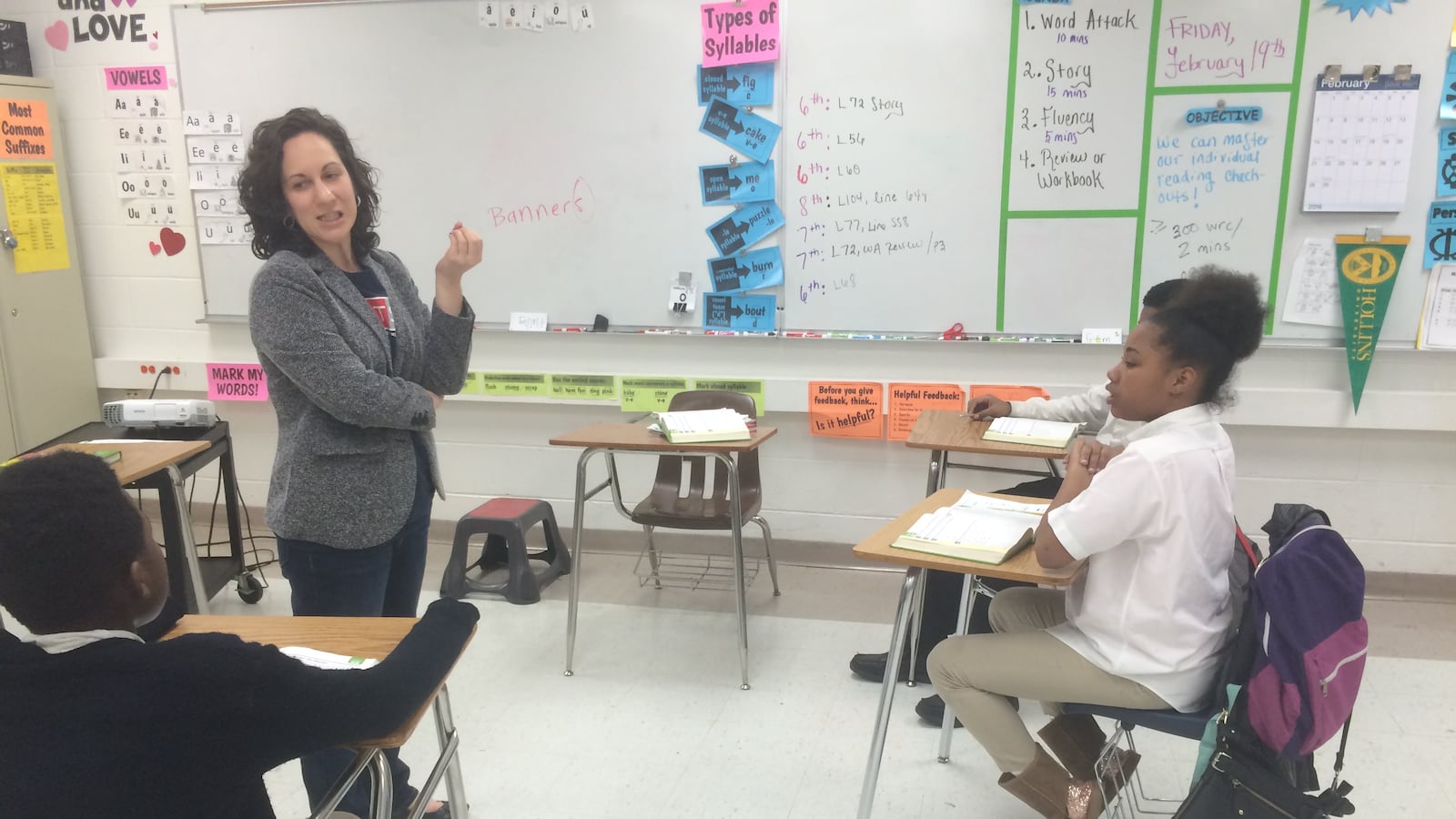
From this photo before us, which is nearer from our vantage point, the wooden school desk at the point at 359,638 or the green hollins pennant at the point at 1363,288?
the wooden school desk at the point at 359,638

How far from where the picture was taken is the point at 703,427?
257 centimetres

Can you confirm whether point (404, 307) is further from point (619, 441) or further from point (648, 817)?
point (648, 817)

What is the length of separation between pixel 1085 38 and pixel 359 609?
279cm

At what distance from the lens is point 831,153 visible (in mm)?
3182

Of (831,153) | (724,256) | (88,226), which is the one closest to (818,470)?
(724,256)

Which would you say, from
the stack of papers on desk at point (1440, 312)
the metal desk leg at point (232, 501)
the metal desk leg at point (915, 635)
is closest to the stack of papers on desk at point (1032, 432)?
the metal desk leg at point (915, 635)

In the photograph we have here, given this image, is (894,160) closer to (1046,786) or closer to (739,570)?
(739,570)

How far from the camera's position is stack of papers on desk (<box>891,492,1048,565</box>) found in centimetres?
164

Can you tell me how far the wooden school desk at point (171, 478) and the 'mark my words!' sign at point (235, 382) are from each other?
44.2 inches

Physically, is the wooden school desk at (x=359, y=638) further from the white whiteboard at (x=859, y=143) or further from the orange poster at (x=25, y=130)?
the orange poster at (x=25, y=130)

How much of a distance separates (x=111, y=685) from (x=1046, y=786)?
1.51 m

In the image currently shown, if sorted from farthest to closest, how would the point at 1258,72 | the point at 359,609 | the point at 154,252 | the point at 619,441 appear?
the point at 154,252, the point at 1258,72, the point at 619,441, the point at 359,609

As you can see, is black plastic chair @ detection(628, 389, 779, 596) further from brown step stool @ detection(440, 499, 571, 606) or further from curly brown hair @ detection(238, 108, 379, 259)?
curly brown hair @ detection(238, 108, 379, 259)

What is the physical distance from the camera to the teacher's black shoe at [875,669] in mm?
2629
